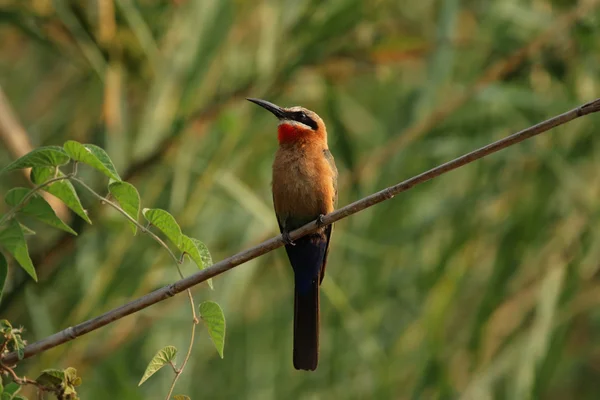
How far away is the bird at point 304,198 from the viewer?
3.57 m

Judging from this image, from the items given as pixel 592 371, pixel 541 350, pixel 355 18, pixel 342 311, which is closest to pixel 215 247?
pixel 342 311

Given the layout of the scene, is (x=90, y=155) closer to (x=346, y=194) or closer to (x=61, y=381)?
(x=61, y=381)

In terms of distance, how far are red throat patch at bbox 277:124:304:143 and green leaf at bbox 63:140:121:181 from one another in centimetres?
177

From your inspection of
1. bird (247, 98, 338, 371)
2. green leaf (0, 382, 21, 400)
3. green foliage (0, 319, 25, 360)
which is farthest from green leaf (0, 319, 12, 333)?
bird (247, 98, 338, 371)

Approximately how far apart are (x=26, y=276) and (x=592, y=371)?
379cm

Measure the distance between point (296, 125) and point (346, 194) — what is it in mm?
1245

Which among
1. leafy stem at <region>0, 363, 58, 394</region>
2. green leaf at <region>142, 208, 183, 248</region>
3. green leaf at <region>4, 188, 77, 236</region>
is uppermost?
green leaf at <region>4, 188, 77, 236</region>

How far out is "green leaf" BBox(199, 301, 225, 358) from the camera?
204 cm

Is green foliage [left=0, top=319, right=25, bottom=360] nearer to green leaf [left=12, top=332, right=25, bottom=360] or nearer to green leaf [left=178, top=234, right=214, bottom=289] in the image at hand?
green leaf [left=12, top=332, right=25, bottom=360]

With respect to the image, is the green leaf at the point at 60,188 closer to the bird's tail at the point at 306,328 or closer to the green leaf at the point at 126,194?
the green leaf at the point at 126,194

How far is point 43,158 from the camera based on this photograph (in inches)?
78.9

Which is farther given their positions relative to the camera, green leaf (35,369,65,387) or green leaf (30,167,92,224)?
green leaf (30,167,92,224)

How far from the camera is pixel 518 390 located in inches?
173

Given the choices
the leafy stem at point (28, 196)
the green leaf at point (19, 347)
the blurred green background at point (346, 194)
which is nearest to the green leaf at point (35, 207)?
the leafy stem at point (28, 196)
